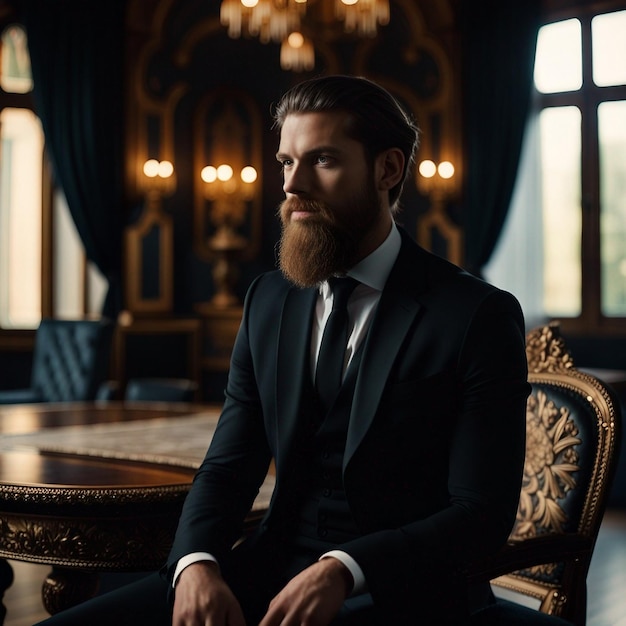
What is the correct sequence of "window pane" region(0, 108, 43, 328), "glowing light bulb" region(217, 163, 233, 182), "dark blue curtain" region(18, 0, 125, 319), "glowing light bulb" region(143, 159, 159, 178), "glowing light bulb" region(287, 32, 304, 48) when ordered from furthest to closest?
"glowing light bulb" region(217, 163, 233, 182) < "glowing light bulb" region(143, 159, 159, 178) < "window pane" region(0, 108, 43, 328) < "dark blue curtain" region(18, 0, 125, 319) < "glowing light bulb" region(287, 32, 304, 48)

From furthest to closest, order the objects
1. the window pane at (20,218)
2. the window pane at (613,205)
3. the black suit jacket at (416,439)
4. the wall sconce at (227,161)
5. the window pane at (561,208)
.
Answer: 1. the wall sconce at (227,161)
2. the window pane at (20,218)
3. the window pane at (561,208)
4. the window pane at (613,205)
5. the black suit jacket at (416,439)

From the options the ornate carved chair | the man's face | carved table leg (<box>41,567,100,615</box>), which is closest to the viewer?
the man's face

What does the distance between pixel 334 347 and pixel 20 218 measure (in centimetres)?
600

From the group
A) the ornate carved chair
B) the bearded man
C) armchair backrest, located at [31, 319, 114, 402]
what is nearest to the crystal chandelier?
armchair backrest, located at [31, 319, 114, 402]

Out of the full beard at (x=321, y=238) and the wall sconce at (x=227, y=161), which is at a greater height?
the wall sconce at (x=227, y=161)

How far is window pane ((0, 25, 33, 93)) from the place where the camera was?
22.8ft

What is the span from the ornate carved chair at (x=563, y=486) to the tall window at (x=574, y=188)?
15.5 ft

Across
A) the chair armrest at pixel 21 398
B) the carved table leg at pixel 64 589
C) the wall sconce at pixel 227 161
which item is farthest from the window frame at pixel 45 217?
the carved table leg at pixel 64 589

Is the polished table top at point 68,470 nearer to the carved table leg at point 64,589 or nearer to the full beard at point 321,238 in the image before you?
the carved table leg at point 64,589

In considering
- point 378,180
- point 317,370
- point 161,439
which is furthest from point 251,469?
point 161,439

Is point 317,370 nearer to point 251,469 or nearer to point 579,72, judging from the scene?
point 251,469

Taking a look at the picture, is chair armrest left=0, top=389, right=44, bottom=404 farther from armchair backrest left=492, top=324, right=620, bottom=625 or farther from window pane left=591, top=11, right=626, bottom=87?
window pane left=591, top=11, right=626, bottom=87

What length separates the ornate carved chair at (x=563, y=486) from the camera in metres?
1.76

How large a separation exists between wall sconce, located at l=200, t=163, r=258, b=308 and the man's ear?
220 inches
